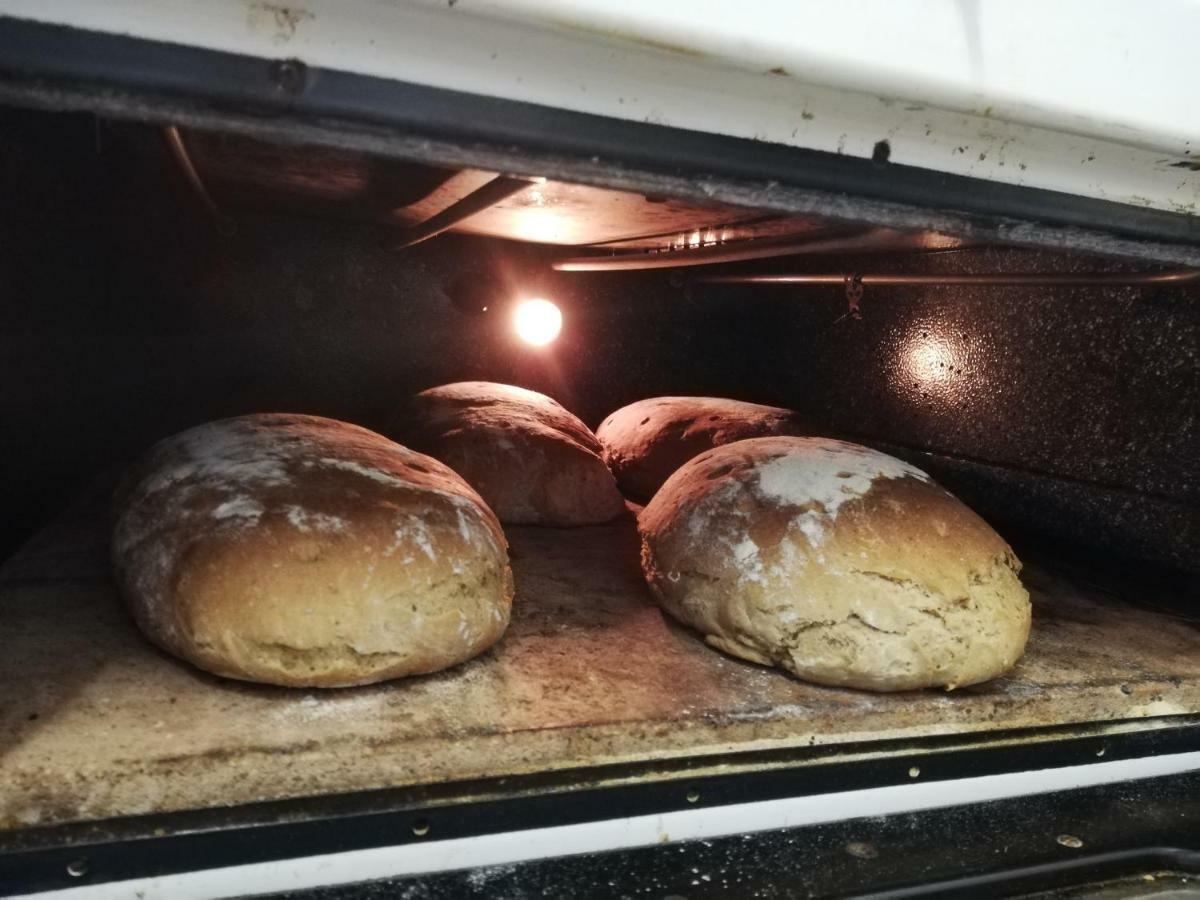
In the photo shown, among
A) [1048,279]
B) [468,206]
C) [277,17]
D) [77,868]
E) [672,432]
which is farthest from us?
[672,432]

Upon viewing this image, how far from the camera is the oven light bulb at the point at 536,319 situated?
2.83 metres

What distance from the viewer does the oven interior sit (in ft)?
3.45

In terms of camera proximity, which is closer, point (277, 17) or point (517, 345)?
point (277, 17)

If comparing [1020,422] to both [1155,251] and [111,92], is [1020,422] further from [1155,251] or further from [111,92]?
[111,92]

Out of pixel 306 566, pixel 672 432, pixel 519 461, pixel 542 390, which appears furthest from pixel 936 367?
pixel 306 566

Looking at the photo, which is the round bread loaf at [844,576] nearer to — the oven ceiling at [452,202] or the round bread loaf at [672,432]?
the oven ceiling at [452,202]

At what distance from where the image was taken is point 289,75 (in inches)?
25.2

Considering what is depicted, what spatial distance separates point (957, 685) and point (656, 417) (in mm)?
1332

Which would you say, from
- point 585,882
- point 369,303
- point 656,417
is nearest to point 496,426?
point 656,417

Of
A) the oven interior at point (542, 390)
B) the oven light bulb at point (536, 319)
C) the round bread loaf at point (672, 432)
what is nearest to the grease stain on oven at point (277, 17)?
the oven interior at point (542, 390)

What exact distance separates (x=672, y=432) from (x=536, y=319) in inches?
31.9

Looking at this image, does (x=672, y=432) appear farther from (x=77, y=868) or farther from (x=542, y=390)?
(x=77, y=868)

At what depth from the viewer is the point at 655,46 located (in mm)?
660

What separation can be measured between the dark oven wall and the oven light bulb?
0.07m
